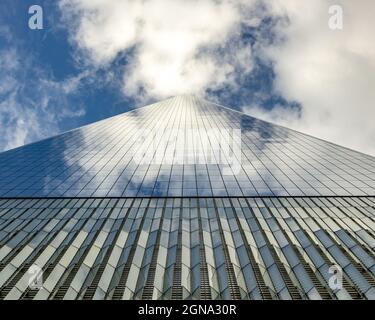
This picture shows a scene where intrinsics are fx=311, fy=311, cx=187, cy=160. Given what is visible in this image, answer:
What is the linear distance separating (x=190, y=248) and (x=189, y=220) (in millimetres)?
4611

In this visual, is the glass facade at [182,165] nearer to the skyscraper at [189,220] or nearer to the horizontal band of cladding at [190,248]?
the skyscraper at [189,220]

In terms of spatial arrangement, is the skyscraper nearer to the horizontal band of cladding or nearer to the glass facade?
the horizontal band of cladding

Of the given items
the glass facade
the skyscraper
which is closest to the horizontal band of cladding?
the skyscraper

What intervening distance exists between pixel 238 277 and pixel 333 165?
2850 cm

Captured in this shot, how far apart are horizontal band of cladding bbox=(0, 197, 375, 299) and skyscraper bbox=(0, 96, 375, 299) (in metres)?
0.08

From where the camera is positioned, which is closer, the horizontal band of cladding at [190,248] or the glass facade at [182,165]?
the horizontal band of cladding at [190,248]

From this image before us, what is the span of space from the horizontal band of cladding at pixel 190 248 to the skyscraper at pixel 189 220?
83mm

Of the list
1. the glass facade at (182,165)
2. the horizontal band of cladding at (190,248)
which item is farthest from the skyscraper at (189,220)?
the glass facade at (182,165)

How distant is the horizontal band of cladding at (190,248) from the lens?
15.9 m

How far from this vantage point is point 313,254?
1889cm

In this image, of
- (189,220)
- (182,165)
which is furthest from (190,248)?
(182,165)

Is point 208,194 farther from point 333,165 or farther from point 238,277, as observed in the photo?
point 333,165

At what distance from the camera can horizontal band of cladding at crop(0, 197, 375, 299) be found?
15945 millimetres

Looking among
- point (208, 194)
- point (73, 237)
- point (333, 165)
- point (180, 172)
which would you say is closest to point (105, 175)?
point (180, 172)
